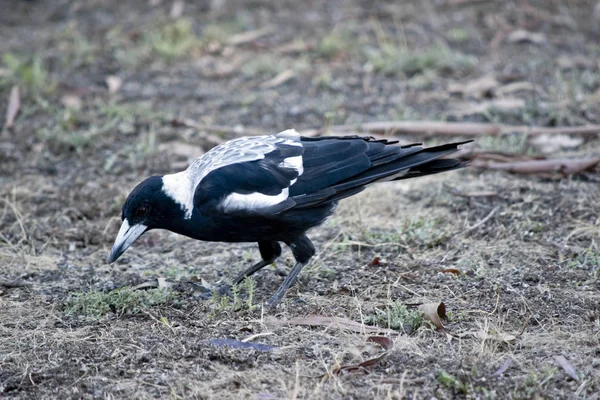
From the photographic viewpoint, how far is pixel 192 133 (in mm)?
6055

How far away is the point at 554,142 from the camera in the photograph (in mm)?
5527

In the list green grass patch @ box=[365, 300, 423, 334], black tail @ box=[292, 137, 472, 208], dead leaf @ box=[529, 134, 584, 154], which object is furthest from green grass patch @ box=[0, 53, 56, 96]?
green grass patch @ box=[365, 300, 423, 334]

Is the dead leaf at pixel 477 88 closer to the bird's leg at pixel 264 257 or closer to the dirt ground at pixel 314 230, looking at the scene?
the dirt ground at pixel 314 230

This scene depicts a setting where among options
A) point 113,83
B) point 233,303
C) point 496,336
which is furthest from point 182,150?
point 496,336

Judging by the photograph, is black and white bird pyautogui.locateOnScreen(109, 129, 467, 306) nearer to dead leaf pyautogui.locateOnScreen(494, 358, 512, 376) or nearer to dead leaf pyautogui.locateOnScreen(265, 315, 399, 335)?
dead leaf pyautogui.locateOnScreen(265, 315, 399, 335)

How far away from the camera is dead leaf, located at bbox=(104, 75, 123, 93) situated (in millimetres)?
7001

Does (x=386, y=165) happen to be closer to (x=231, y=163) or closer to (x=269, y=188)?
(x=269, y=188)

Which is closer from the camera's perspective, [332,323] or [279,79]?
[332,323]

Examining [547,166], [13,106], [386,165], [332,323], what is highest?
[386,165]

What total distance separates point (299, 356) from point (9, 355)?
1.11 meters

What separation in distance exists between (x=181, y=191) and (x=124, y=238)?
13.3 inches

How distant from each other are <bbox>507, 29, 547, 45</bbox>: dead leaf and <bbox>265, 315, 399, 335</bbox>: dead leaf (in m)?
5.39

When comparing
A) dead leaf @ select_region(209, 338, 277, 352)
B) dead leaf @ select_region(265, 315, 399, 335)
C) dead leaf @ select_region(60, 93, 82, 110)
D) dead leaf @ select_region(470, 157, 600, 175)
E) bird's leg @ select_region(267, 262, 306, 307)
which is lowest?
dead leaf @ select_region(470, 157, 600, 175)

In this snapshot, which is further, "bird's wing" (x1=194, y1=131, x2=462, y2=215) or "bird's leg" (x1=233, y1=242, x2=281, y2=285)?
"bird's leg" (x1=233, y1=242, x2=281, y2=285)
